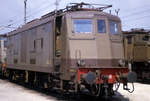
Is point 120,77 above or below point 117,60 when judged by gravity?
below

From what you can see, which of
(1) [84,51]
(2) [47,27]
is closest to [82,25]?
(1) [84,51]

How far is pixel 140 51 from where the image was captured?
19.4 m

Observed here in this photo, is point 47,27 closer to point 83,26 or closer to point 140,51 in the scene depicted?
point 83,26

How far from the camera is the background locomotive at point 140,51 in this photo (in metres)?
19.0

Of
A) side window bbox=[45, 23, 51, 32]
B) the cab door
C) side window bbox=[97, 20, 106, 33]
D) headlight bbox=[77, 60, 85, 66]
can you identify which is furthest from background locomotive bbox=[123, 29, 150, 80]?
headlight bbox=[77, 60, 85, 66]

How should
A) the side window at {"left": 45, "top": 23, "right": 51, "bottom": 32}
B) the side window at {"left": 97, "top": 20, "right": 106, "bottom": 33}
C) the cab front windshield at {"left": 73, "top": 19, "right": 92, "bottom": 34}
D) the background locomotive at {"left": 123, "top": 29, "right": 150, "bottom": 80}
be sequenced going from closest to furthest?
the cab front windshield at {"left": 73, "top": 19, "right": 92, "bottom": 34} < the side window at {"left": 97, "top": 20, "right": 106, "bottom": 33} < the side window at {"left": 45, "top": 23, "right": 51, "bottom": 32} < the background locomotive at {"left": 123, "top": 29, "right": 150, "bottom": 80}

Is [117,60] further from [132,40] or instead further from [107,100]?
[132,40]

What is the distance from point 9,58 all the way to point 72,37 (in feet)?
29.6

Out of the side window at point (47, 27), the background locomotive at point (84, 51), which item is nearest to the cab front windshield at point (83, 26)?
the background locomotive at point (84, 51)

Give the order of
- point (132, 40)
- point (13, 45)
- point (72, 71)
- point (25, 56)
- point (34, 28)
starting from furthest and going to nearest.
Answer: point (132, 40) < point (13, 45) < point (25, 56) < point (34, 28) < point (72, 71)

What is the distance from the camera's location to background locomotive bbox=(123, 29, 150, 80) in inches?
746

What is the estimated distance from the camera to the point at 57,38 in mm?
10914

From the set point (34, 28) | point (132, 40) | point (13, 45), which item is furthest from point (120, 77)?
point (132, 40)

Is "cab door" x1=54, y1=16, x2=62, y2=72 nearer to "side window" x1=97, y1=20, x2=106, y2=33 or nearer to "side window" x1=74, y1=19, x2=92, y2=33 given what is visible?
"side window" x1=74, y1=19, x2=92, y2=33
